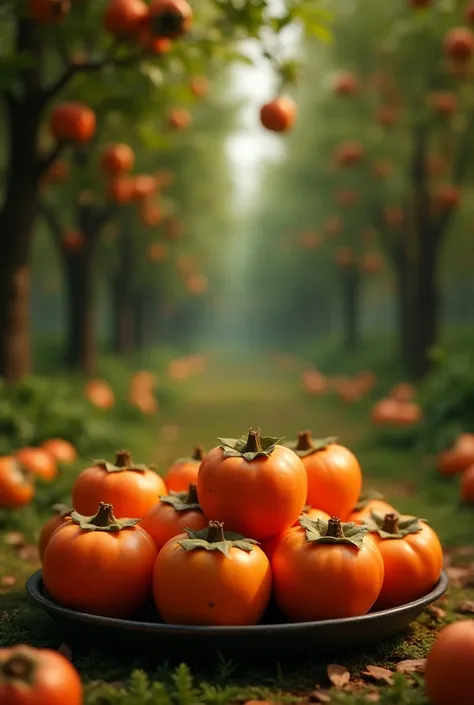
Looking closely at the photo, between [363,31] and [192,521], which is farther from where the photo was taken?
[363,31]

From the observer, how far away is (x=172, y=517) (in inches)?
167

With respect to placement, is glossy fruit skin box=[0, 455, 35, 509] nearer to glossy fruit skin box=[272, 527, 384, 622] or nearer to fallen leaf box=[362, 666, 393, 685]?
glossy fruit skin box=[272, 527, 384, 622]

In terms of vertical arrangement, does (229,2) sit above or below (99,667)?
above

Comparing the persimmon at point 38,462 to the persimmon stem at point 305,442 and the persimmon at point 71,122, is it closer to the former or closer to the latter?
the persimmon at point 71,122

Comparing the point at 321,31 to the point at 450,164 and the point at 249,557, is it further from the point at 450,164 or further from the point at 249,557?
the point at 450,164

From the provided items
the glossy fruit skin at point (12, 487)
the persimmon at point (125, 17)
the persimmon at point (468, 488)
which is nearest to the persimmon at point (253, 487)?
the glossy fruit skin at point (12, 487)

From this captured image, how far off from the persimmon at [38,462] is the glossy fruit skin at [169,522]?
3.56 metres

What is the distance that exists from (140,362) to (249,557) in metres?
18.9

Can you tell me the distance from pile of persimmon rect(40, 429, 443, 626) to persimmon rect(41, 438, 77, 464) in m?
4.04

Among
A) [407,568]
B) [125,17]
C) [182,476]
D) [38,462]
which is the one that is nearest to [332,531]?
[407,568]

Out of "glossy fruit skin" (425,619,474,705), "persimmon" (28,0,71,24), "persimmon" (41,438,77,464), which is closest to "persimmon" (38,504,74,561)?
"glossy fruit skin" (425,619,474,705)

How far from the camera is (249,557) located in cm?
A: 382

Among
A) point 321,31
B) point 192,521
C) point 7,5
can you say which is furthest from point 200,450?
point 7,5

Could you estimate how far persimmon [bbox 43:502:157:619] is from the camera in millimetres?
3949
